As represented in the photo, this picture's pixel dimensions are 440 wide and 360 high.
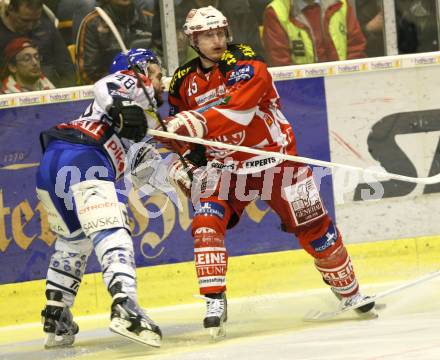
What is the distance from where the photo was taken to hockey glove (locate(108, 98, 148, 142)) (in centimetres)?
509

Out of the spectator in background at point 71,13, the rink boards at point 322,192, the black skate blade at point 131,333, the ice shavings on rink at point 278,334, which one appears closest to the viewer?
the ice shavings on rink at point 278,334

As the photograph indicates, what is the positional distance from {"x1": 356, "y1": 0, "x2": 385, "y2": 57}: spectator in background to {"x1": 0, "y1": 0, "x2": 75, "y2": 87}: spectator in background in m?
1.73

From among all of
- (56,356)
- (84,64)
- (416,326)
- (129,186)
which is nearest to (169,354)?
(56,356)

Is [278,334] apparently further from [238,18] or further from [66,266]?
[238,18]

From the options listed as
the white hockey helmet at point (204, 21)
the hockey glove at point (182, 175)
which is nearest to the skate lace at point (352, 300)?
the hockey glove at point (182, 175)

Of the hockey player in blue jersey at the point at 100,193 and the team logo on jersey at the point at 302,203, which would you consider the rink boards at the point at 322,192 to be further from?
the team logo on jersey at the point at 302,203

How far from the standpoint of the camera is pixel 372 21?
23.5ft

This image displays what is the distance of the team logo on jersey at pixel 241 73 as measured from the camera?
17.9ft

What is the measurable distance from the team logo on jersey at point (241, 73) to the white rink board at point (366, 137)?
1474mm

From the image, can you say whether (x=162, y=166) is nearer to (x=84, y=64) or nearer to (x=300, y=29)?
(x=84, y=64)

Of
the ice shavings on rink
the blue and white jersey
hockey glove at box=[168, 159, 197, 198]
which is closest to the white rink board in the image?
the ice shavings on rink

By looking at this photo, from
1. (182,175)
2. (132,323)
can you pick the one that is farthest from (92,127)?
(132,323)

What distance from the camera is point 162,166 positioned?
6.00 meters

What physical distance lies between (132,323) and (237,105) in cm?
114
